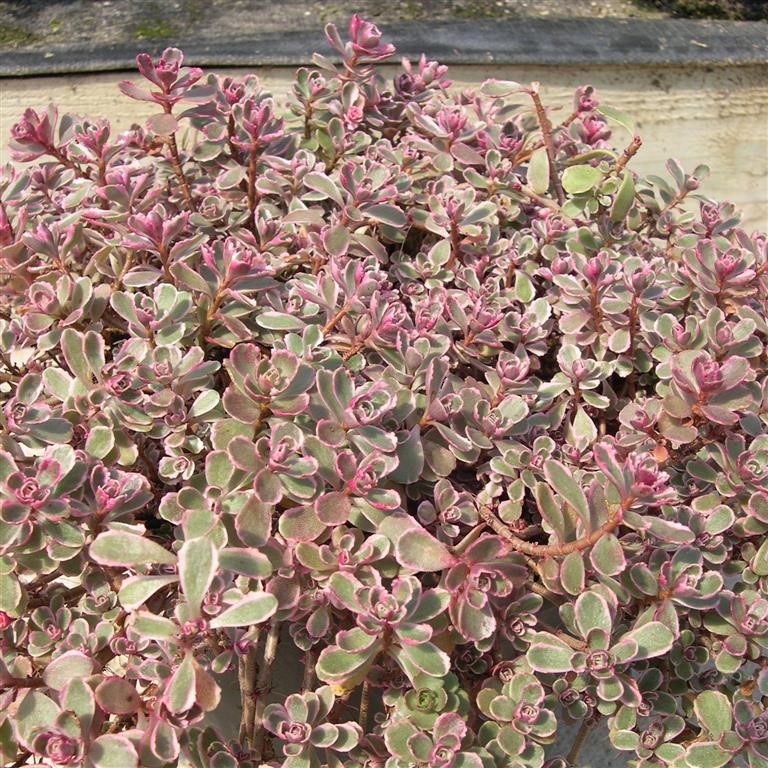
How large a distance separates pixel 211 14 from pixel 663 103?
128cm

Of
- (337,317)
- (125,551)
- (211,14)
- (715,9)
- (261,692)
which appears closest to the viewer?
(125,551)

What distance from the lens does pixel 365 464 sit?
0.84 metres

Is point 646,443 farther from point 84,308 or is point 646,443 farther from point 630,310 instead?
point 84,308

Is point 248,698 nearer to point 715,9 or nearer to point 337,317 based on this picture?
point 337,317

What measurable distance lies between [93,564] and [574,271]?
735 mm

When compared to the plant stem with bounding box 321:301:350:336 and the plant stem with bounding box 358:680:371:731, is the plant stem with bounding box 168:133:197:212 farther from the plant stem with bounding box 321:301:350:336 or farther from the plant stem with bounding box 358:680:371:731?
the plant stem with bounding box 358:680:371:731

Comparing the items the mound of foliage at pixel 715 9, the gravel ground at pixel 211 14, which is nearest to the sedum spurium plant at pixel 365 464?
the gravel ground at pixel 211 14

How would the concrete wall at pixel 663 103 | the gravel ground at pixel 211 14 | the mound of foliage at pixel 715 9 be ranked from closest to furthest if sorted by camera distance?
1. the concrete wall at pixel 663 103
2. the gravel ground at pixel 211 14
3. the mound of foliage at pixel 715 9

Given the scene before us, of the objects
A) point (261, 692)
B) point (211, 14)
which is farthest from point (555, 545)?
point (211, 14)

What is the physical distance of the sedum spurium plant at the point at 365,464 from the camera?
81 cm

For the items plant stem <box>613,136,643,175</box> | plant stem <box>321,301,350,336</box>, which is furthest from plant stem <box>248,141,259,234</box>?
plant stem <box>613,136,643,175</box>

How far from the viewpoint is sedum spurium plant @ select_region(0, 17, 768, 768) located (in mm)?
809

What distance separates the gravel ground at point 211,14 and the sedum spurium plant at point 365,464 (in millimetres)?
1159

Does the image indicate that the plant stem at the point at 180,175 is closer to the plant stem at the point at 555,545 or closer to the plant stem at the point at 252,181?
the plant stem at the point at 252,181
